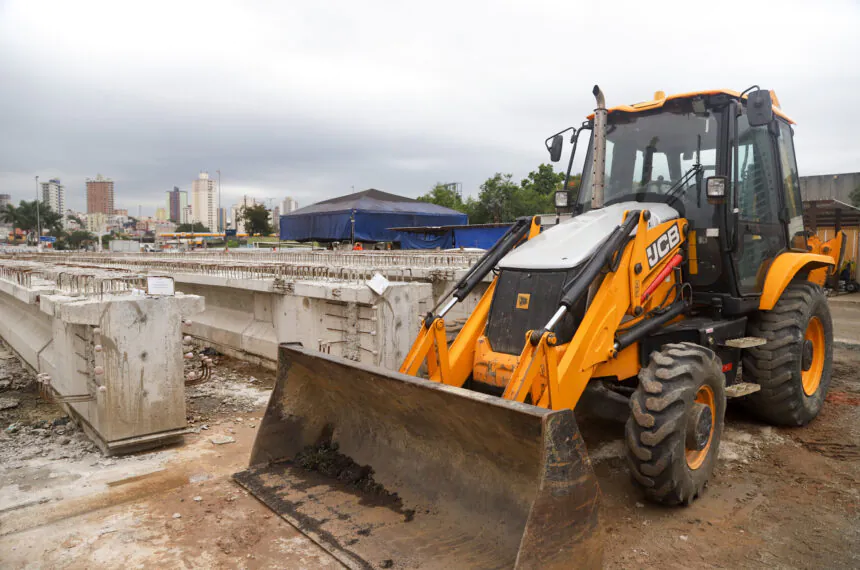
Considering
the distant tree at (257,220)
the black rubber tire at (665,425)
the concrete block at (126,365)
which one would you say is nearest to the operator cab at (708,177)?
the black rubber tire at (665,425)

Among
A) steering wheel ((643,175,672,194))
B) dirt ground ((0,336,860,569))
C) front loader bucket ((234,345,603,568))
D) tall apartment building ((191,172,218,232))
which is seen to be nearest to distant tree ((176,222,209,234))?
tall apartment building ((191,172,218,232))

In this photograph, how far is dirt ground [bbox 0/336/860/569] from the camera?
11.9ft

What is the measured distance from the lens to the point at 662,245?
198 inches

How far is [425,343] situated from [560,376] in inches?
43.2

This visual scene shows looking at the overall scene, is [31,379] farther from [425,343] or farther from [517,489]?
[517,489]

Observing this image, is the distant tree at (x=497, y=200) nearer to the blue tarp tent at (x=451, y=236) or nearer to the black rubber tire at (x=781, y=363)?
the blue tarp tent at (x=451, y=236)

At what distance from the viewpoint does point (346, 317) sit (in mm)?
6738

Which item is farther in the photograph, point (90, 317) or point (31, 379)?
point (31, 379)

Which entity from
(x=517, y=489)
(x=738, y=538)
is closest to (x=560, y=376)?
(x=517, y=489)

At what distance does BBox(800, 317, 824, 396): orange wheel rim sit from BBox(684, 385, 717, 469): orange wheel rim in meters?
2.51

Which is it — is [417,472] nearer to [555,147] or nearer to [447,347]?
[447,347]

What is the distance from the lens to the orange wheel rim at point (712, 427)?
4391 millimetres

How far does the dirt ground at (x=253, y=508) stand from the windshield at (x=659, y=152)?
2.29 meters

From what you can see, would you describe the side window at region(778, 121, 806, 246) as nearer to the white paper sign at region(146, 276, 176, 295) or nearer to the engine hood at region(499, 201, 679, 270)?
the engine hood at region(499, 201, 679, 270)
